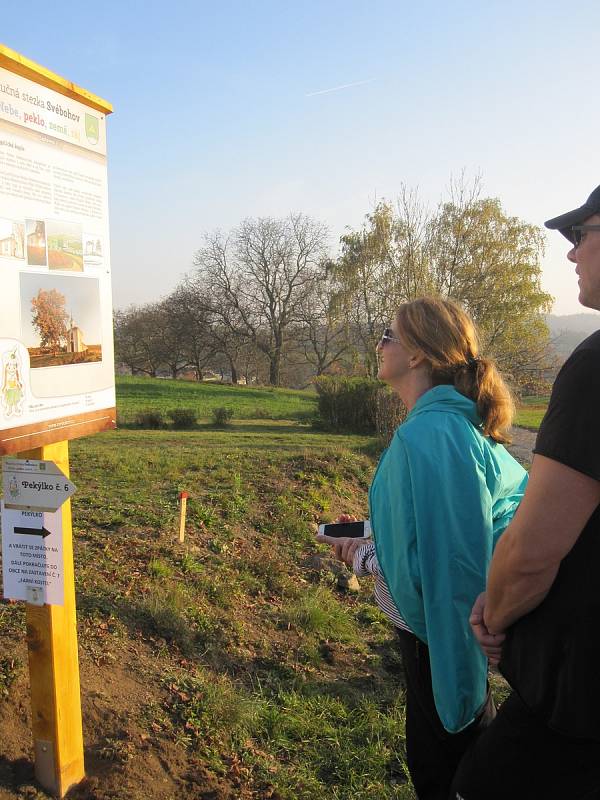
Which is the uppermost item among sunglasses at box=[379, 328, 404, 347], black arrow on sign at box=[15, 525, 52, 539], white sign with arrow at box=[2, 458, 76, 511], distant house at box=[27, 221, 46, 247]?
distant house at box=[27, 221, 46, 247]

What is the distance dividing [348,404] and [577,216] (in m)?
15.2

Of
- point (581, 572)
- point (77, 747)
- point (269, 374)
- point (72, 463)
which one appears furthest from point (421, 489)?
point (269, 374)

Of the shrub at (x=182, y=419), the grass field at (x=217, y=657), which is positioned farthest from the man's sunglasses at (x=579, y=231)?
the shrub at (x=182, y=419)

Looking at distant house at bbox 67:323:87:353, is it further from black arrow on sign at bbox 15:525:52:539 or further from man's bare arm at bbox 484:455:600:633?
man's bare arm at bbox 484:455:600:633

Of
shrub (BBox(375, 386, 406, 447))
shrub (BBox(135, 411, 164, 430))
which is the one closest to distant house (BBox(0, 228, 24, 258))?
shrub (BBox(375, 386, 406, 447))

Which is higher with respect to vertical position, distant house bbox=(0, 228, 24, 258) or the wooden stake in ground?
distant house bbox=(0, 228, 24, 258)

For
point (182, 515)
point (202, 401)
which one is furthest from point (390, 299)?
point (182, 515)

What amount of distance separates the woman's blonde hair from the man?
849 millimetres

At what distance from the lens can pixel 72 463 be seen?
7750 mm

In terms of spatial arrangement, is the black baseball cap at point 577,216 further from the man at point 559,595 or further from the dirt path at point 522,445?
the dirt path at point 522,445

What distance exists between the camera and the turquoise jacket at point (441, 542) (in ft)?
6.84

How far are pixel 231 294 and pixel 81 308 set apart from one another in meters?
44.2

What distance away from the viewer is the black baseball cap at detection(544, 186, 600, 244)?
150cm

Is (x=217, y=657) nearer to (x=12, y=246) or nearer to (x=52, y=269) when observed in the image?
(x=52, y=269)
